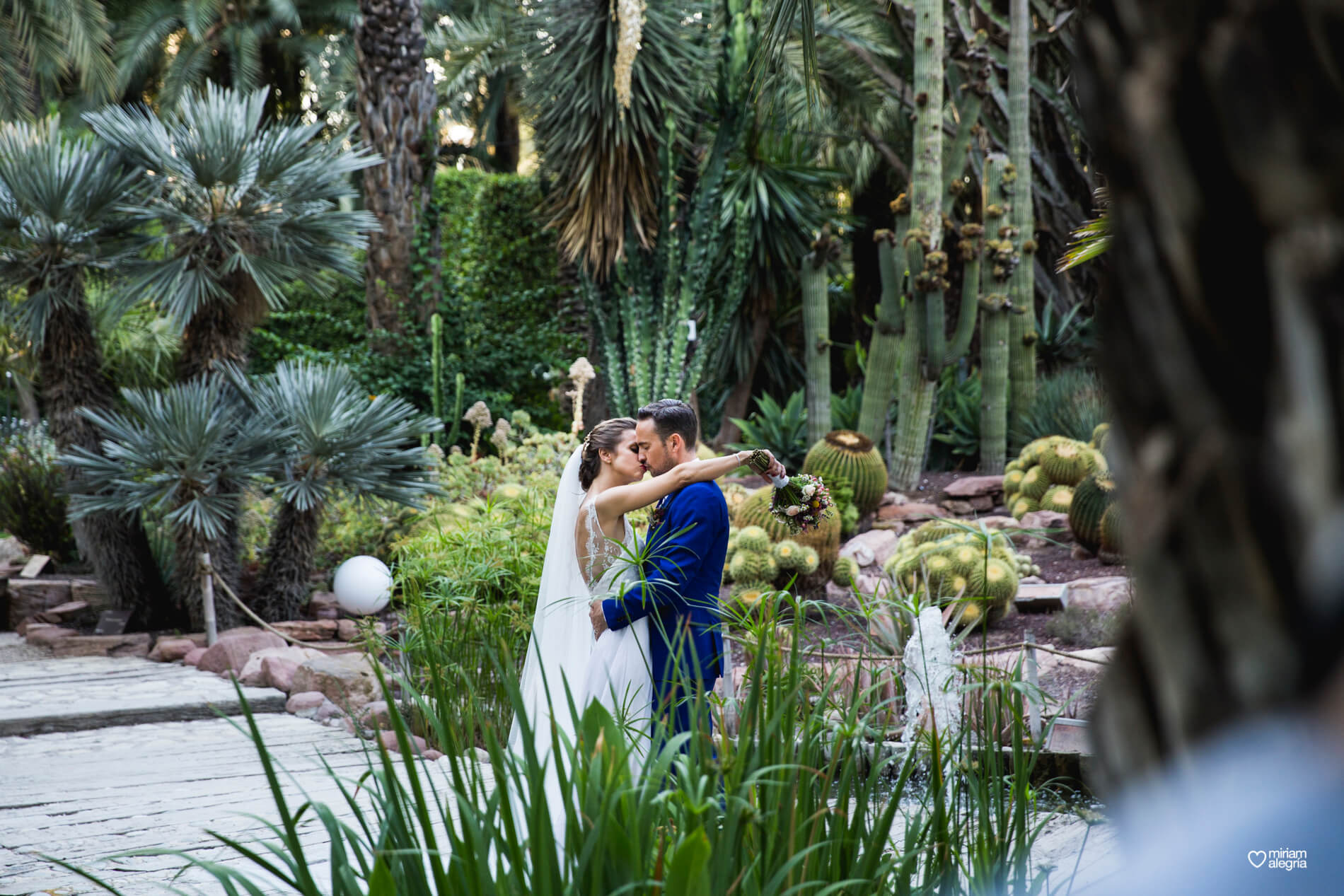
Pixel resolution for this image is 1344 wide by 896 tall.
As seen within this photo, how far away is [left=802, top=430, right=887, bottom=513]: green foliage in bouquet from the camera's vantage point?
7836mm

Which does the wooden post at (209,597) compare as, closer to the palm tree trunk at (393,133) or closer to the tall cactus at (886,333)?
the tall cactus at (886,333)

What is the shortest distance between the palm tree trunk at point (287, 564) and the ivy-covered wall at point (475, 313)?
16.0ft

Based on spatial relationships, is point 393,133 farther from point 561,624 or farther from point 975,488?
point 561,624

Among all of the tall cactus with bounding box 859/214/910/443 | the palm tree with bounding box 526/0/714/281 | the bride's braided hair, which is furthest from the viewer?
the palm tree with bounding box 526/0/714/281

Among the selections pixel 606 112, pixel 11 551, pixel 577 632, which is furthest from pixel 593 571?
pixel 606 112

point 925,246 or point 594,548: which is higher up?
point 925,246

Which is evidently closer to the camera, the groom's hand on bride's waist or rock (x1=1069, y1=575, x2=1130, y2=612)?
the groom's hand on bride's waist

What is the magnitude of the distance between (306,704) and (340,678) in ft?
1.06

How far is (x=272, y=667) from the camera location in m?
5.93

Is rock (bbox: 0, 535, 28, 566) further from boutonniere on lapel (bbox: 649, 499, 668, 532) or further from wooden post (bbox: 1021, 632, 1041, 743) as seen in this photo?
wooden post (bbox: 1021, 632, 1041, 743)

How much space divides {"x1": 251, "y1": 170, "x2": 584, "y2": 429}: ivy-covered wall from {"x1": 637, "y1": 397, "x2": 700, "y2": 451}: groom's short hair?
8.96 metres

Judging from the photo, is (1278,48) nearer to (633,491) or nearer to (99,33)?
(633,491)

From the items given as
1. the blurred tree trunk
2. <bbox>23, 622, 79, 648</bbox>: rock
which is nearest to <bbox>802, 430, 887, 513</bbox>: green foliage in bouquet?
<bbox>23, 622, 79, 648</bbox>: rock

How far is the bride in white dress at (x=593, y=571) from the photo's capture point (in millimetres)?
3262
